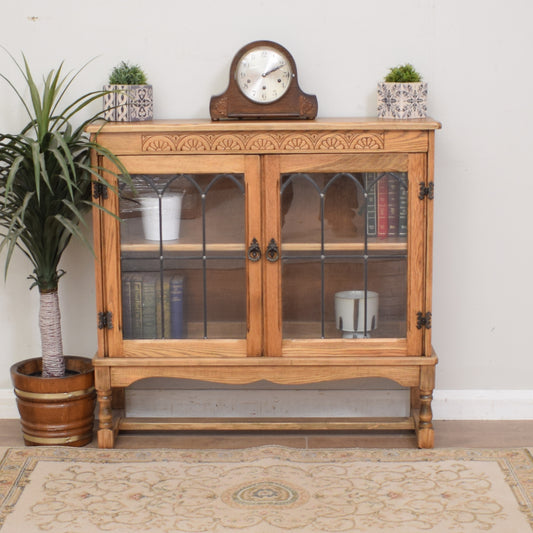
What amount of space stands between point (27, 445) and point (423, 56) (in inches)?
78.2

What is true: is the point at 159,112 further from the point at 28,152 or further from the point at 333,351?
the point at 333,351

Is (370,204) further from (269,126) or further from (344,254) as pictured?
(269,126)

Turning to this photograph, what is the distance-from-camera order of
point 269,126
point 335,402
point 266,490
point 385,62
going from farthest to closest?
point 335,402
point 385,62
point 269,126
point 266,490

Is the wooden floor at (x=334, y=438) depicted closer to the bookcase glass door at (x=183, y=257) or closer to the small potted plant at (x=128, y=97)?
the bookcase glass door at (x=183, y=257)

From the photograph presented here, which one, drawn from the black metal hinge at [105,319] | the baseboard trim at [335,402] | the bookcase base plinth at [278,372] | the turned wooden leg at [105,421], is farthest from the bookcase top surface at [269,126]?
Answer: the baseboard trim at [335,402]

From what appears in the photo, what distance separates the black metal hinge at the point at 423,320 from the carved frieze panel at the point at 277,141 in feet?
1.87

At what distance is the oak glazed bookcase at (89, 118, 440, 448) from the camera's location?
2707 mm

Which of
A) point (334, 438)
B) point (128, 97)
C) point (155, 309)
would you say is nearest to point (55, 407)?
point (155, 309)

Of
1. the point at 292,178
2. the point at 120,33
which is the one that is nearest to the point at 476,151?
the point at 292,178

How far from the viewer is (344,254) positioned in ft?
9.12

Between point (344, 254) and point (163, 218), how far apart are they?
0.62m

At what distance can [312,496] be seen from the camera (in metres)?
2.48

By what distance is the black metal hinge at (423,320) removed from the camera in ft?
9.06

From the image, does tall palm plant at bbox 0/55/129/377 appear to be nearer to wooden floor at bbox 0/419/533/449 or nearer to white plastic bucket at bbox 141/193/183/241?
white plastic bucket at bbox 141/193/183/241
